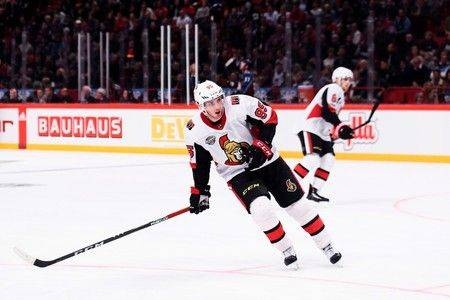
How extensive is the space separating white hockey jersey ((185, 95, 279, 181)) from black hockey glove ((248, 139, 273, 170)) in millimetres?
62

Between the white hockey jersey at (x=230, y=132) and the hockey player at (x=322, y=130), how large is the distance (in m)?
3.70

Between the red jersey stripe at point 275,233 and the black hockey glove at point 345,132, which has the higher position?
Result: the black hockey glove at point 345,132

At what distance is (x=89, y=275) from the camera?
6.11m

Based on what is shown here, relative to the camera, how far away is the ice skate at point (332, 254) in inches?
247

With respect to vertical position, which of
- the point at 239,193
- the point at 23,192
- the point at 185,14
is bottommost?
the point at 23,192

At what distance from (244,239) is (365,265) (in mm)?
1414

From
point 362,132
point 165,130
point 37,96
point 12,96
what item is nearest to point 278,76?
point 362,132

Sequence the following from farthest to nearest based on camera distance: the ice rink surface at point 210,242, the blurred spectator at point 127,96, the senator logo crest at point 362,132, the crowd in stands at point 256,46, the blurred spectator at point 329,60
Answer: the blurred spectator at point 127,96 < the blurred spectator at point 329,60 < the crowd in stands at point 256,46 < the senator logo crest at point 362,132 < the ice rink surface at point 210,242

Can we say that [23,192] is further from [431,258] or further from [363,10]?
[363,10]

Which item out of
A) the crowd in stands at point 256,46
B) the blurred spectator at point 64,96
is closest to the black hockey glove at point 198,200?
the crowd in stands at point 256,46

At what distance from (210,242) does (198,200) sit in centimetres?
119

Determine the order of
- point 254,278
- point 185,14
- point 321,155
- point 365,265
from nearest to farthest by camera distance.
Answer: point 254,278 → point 365,265 → point 321,155 → point 185,14

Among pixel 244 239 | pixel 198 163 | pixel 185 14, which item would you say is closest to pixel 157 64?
pixel 185 14

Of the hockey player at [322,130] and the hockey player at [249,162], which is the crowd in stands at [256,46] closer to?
the hockey player at [322,130]
